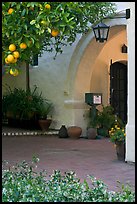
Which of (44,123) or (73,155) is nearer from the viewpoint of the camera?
(73,155)

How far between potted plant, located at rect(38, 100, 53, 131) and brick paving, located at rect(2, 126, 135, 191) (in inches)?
21.5

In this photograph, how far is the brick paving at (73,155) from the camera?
267 inches

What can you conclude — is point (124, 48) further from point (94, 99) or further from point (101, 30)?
point (101, 30)

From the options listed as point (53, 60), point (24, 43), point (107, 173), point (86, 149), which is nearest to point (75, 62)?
point (53, 60)

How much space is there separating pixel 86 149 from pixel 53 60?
17.2 feet

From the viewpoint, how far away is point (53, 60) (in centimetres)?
1461

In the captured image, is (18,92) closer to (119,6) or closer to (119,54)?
(119,54)

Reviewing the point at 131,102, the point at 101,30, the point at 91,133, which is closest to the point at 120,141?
the point at 131,102

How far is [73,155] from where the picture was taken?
9.18 meters

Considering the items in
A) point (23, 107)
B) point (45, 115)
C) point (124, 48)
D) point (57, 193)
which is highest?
point (124, 48)

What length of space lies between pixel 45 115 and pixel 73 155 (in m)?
5.61

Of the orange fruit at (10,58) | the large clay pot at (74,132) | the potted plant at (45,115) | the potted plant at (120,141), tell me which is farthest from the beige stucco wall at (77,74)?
the orange fruit at (10,58)

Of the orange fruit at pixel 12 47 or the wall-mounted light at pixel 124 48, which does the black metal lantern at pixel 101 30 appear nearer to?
the wall-mounted light at pixel 124 48

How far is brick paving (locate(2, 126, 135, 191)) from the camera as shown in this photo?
679cm
